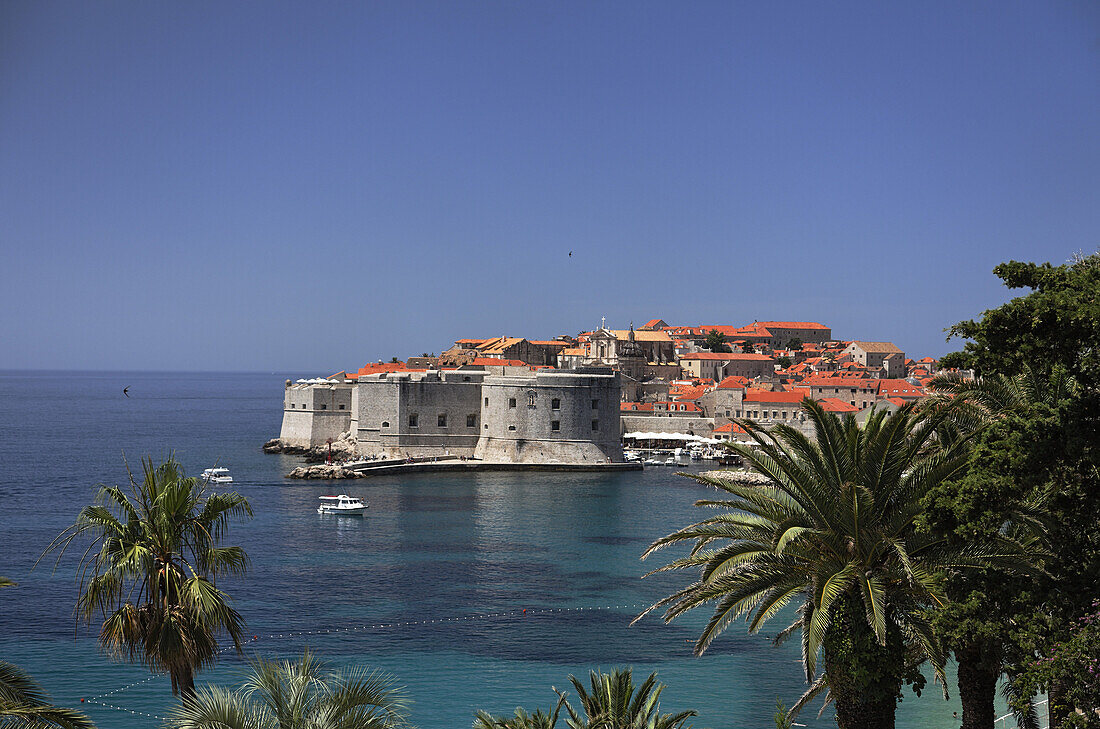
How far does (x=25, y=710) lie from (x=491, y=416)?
39.9 meters

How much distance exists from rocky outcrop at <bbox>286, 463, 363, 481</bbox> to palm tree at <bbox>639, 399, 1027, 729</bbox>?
1341 inches

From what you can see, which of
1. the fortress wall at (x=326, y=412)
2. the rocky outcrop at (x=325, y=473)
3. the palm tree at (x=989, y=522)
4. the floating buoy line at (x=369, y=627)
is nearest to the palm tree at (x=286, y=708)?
the palm tree at (x=989, y=522)

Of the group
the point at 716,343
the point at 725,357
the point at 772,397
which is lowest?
the point at 772,397

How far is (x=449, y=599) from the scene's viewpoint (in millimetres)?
19500

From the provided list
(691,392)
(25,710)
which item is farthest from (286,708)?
(691,392)

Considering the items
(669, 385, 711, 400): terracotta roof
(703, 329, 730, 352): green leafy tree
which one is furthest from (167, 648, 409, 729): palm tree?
(703, 329, 730, 352): green leafy tree

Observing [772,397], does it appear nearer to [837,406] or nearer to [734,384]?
[837,406]

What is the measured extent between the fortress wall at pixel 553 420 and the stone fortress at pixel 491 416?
4 cm

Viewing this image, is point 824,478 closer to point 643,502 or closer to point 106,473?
point 643,502

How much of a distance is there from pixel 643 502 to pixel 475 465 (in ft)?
34.9

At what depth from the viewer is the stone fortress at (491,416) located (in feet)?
142

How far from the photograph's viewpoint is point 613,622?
17.9 m

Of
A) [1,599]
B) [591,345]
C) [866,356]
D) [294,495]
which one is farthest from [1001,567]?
[866,356]

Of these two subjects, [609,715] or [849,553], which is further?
[609,715]
